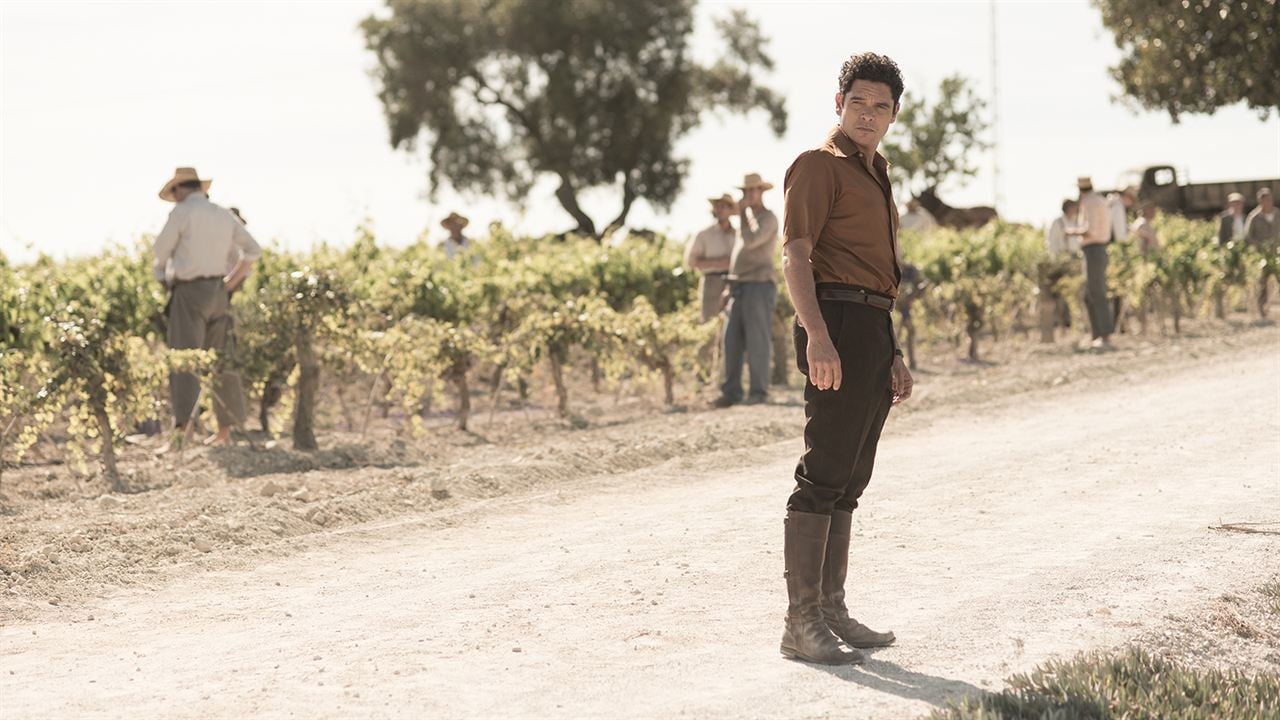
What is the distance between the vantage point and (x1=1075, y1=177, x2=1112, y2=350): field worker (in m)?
18.5

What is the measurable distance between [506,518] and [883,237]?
402cm

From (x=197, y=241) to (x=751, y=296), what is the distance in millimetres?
5027

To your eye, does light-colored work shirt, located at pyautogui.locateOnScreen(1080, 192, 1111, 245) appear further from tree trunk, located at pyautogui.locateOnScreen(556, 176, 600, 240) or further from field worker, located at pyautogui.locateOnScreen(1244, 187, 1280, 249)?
tree trunk, located at pyautogui.locateOnScreen(556, 176, 600, 240)

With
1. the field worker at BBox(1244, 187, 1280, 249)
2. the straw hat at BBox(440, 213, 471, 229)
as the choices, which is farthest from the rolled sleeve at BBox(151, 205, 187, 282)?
the field worker at BBox(1244, 187, 1280, 249)

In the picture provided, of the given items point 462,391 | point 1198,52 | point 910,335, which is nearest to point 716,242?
point 462,391

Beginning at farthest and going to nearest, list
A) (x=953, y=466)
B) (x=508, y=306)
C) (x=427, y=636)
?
(x=508, y=306)
(x=953, y=466)
(x=427, y=636)

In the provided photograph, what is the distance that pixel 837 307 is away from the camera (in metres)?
5.50

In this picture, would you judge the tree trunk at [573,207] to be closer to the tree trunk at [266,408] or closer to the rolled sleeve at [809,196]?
the tree trunk at [266,408]

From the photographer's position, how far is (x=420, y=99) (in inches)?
1794

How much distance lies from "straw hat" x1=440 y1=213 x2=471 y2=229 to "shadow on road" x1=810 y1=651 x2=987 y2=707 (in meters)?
13.7

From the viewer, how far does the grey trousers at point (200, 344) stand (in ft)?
40.0

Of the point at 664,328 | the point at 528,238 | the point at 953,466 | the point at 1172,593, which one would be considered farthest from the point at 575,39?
the point at 1172,593

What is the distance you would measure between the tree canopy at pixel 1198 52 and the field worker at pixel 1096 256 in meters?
10.4

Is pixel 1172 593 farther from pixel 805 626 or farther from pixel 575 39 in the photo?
pixel 575 39
